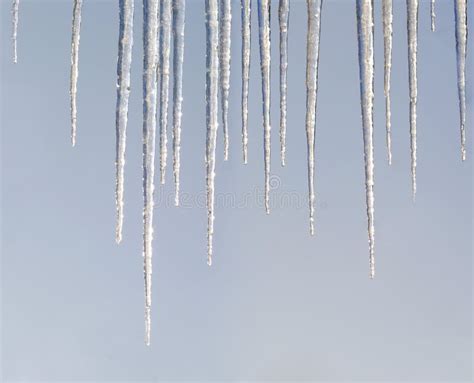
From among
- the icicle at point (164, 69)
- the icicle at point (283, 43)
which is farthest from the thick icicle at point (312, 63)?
the icicle at point (164, 69)

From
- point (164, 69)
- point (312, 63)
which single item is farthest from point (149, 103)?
point (312, 63)

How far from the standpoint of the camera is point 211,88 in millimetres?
604

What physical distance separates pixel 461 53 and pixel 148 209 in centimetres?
32

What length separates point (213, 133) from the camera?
613 millimetres

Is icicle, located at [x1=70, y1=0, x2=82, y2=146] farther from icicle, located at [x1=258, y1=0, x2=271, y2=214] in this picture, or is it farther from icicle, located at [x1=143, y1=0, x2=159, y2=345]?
icicle, located at [x1=258, y1=0, x2=271, y2=214]

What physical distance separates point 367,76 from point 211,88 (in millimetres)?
139

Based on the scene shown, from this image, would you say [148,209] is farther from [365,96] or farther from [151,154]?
[365,96]

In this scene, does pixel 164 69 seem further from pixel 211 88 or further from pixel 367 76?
pixel 367 76

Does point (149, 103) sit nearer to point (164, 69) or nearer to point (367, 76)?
point (164, 69)

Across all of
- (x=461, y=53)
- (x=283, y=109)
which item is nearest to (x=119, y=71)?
(x=283, y=109)

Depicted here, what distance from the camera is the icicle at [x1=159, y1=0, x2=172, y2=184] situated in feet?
1.99

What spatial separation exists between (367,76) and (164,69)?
181 mm

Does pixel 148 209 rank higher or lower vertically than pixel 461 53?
lower

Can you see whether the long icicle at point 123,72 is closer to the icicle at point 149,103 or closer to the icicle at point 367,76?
the icicle at point 149,103
